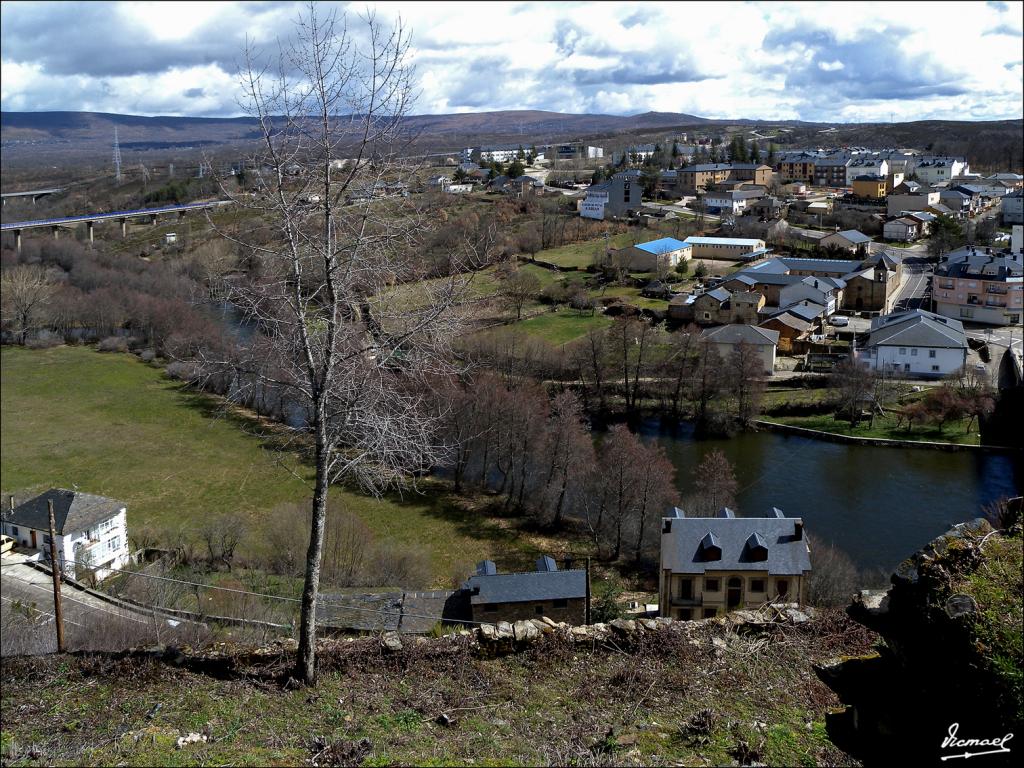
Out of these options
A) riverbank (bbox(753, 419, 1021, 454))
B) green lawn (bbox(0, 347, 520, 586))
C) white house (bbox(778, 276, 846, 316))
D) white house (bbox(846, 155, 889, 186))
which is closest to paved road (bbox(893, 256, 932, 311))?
white house (bbox(778, 276, 846, 316))

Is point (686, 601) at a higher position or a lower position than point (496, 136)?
lower

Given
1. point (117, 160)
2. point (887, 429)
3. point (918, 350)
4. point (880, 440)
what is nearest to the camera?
point (880, 440)

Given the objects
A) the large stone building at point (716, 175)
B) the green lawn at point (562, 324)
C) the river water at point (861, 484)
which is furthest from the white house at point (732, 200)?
the river water at point (861, 484)

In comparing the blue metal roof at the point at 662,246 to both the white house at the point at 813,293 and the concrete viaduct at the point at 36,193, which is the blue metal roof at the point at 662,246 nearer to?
the white house at the point at 813,293

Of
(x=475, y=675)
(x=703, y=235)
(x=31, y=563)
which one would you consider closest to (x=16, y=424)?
(x=31, y=563)

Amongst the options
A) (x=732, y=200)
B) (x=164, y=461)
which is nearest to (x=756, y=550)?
(x=164, y=461)

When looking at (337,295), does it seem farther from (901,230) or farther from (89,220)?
(89,220)
